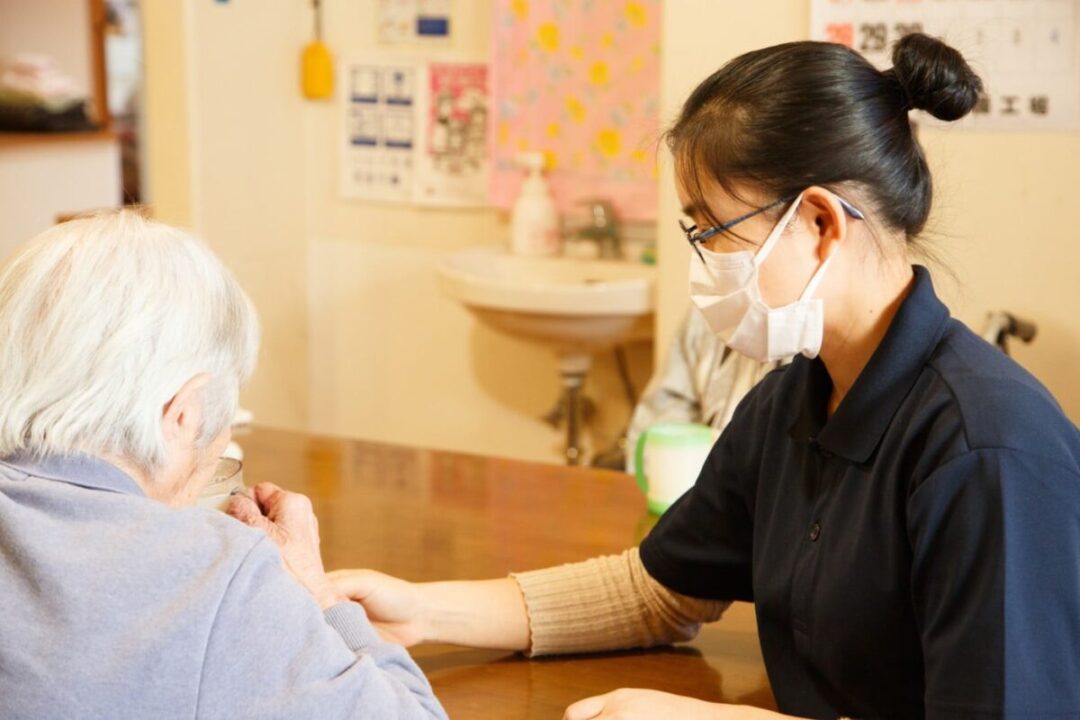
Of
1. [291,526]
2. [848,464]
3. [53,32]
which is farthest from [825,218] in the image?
[53,32]

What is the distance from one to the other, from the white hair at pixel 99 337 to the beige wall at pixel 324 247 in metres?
2.51

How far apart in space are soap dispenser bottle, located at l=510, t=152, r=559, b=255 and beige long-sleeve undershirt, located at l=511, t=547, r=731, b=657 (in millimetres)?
2044

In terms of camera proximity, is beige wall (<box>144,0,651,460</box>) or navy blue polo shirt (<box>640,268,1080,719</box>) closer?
navy blue polo shirt (<box>640,268,1080,719</box>)

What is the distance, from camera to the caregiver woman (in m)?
1.06

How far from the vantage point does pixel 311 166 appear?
13.1ft

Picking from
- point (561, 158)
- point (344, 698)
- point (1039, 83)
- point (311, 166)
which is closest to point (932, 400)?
point (344, 698)

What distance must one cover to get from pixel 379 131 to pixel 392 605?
2574mm

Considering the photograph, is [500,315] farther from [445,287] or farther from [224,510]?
[224,510]

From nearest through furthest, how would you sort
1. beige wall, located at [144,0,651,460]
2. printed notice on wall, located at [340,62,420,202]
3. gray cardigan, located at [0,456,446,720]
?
gray cardigan, located at [0,456,446,720]
beige wall, located at [144,0,651,460]
printed notice on wall, located at [340,62,420,202]

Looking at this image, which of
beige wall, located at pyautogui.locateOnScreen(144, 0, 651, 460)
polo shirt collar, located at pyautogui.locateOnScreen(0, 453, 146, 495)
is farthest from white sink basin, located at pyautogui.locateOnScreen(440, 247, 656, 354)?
polo shirt collar, located at pyautogui.locateOnScreen(0, 453, 146, 495)

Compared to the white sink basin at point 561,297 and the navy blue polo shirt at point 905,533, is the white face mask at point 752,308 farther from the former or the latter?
the white sink basin at point 561,297

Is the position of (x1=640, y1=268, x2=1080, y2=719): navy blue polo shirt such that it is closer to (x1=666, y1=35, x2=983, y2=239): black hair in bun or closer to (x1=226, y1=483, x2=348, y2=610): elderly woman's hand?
(x1=666, y1=35, x2=983, y2=239): black hair in bun

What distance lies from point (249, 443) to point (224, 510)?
0.79 meters

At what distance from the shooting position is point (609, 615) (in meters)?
1.47
